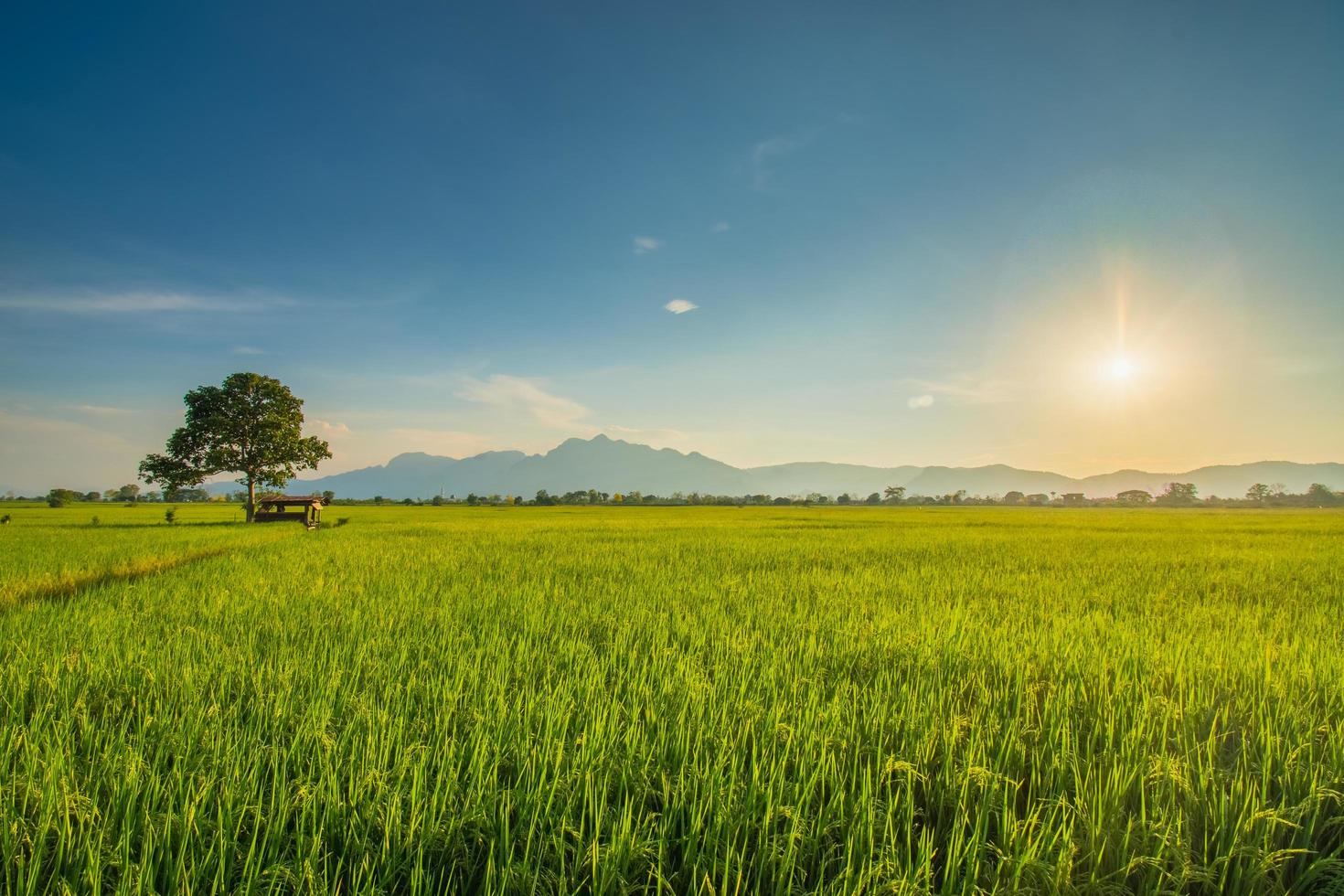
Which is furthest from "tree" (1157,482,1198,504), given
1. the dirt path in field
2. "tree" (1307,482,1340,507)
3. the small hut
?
the dirt path in field

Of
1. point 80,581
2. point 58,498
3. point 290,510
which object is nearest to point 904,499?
point 290,510

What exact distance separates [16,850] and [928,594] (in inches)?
303

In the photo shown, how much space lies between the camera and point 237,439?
121ft

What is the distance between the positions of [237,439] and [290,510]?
339 inches

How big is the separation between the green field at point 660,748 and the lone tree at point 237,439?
38019mm

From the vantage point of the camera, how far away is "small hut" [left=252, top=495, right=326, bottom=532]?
98.6 ft

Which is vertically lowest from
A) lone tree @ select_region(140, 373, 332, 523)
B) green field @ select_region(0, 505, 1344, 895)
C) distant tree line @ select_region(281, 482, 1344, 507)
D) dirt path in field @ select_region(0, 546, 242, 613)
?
distant tree line @ select_region(281, 482, 1344, 507)

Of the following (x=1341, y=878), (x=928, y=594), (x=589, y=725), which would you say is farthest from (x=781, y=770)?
(x=928, y=594)

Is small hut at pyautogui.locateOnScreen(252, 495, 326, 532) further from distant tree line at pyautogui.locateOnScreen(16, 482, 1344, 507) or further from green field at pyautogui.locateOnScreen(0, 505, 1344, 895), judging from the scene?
distant tree line at pyautogui.locateOnScreen(16, 482, 1344, 507)

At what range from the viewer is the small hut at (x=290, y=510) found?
3005 cm

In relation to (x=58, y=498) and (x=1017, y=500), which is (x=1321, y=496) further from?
(x=58, y=498)

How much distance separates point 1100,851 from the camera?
1.85 m

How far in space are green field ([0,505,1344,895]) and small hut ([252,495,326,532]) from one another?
2760cm

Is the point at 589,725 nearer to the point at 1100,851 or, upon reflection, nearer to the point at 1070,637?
the point at 1100,851
